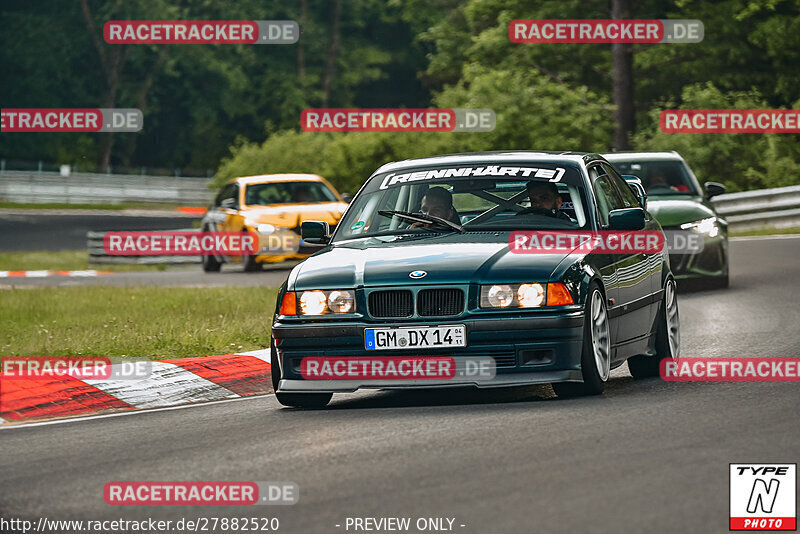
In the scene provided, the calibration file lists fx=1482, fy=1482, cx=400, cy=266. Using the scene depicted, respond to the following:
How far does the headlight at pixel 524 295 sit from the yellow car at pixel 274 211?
14.3m

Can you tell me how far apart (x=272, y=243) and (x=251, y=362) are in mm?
12432

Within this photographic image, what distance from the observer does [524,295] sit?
851 centimetres

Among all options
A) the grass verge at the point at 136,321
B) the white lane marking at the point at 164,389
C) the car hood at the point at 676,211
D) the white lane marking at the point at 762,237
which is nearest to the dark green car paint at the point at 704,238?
the car hood at the point at 676,211

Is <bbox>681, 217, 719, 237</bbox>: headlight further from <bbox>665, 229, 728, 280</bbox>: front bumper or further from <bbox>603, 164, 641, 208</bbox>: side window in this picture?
<bbox>603, 164, 641, 208</bbox>: side window

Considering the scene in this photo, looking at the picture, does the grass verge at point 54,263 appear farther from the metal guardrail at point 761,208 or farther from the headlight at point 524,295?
the headlight at point 524,295

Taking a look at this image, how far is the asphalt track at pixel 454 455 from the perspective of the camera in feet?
19.1

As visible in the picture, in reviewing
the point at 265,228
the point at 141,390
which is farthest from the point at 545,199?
the point at 265,228

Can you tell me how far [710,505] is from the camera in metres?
5.72

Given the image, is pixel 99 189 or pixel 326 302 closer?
pixel 326 302

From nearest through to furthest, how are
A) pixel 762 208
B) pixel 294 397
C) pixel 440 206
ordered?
pixel 294 397, pixel 440 206, pixel 762 208

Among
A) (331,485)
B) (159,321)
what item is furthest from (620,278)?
(159,321)

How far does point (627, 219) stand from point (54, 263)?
2277cm

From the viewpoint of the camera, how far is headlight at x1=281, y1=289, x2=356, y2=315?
870 centimetres

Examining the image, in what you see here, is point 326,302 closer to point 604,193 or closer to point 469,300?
point 469,300
